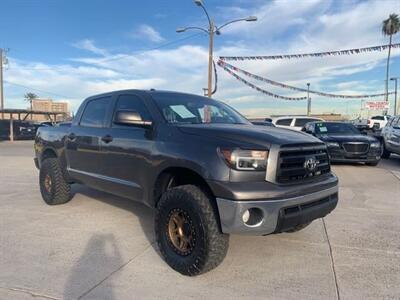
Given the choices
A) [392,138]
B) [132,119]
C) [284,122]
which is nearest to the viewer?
[132,119]

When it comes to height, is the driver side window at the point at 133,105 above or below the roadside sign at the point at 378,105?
below

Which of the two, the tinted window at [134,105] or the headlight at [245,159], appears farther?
the tinted window at [134,105]

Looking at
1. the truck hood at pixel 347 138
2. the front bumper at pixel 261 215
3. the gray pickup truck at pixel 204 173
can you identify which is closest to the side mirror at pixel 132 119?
the gray pickup truck at pixel 204 173

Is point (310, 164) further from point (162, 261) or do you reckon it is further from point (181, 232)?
point (162, 261)

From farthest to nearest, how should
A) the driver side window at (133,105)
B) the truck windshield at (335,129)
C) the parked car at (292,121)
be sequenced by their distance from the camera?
the parked car at (292,121)
the truck windshield at (335,129)
the driver side window at (133,105)

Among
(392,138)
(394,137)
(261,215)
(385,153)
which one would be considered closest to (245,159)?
(261,215)

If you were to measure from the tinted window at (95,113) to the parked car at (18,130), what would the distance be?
24929 mm

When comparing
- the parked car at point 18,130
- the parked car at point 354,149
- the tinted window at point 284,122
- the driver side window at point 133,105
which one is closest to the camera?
the driver side window at point 133,105

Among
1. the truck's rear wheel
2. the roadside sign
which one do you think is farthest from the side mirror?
the roadside sign

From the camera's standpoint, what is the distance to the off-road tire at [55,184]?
20.5ft

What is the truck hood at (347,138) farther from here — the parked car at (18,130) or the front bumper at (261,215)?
the parked car at (18,130)

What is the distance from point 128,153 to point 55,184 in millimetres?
2288

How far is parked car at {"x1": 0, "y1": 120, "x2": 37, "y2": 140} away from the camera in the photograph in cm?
2775

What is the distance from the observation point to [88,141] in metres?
5.36
